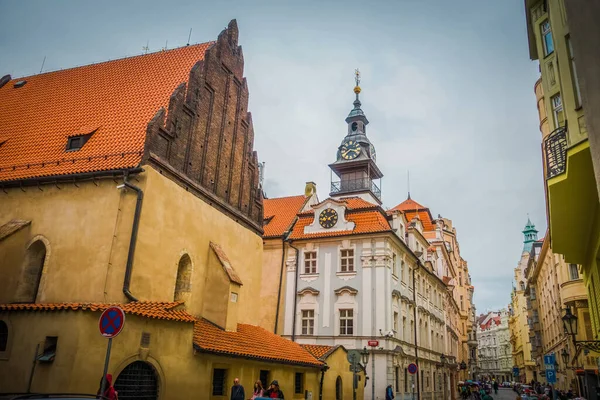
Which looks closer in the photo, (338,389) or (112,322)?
(112,322)

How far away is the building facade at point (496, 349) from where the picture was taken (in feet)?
396

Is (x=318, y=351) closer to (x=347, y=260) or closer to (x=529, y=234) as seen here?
(x=347, y=260)

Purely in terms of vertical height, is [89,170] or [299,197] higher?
[299,197]

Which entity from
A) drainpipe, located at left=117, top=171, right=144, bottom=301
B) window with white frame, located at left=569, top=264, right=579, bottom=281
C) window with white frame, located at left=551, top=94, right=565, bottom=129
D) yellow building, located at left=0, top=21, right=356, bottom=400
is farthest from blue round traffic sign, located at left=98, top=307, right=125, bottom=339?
window with white frame, located at left=569, top=264, right=579, bottom=281

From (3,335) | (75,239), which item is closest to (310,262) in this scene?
(75,239)

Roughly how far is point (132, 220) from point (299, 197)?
23443 millimetres

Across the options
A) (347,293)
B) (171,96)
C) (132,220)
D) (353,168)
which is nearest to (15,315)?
(132,220)

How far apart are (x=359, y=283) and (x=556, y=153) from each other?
18816 millimetres

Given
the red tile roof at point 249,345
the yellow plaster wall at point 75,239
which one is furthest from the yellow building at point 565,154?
the yellow plaster wall at point 75,239

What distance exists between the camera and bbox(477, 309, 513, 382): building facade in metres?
→ 121

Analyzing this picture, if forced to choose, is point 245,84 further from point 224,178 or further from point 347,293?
point 347,293

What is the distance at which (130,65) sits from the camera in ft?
66.7

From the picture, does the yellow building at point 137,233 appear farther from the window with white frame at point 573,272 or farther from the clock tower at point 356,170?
the clock tower at point 356,170

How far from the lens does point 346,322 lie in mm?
28125
